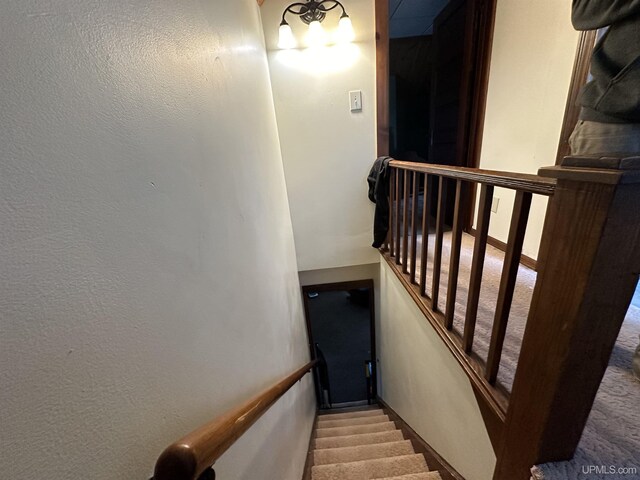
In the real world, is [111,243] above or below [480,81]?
below

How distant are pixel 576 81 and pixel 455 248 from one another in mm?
1327

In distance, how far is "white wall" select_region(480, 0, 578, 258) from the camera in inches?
64.7

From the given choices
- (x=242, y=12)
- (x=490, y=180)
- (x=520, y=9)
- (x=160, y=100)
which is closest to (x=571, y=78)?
(x=520, y=9)

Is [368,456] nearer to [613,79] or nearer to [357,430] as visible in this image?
[357,430]

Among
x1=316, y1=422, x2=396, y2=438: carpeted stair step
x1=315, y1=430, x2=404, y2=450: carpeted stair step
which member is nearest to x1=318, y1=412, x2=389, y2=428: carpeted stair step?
x1=316, y1=422, x2=396, y2=438: carpeted stair step

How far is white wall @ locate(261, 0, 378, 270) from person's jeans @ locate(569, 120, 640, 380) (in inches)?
71.7

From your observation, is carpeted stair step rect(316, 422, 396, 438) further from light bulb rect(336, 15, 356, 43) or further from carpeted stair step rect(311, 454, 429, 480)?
light bulb rect(336, 15, 356, 43)

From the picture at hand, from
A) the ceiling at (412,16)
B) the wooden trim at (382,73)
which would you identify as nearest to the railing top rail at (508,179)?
the wooden trim at (382,73)

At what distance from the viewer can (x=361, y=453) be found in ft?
6.09

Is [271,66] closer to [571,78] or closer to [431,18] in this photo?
[571,78]

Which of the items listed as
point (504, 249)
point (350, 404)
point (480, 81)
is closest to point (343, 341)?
point (350, 404)

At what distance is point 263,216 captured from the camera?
58.7 inches

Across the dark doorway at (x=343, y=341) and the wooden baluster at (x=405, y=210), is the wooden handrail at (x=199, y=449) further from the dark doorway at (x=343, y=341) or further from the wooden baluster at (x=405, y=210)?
the dark doorway at (x=343, y=341)

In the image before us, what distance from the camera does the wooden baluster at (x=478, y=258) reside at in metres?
0.91
